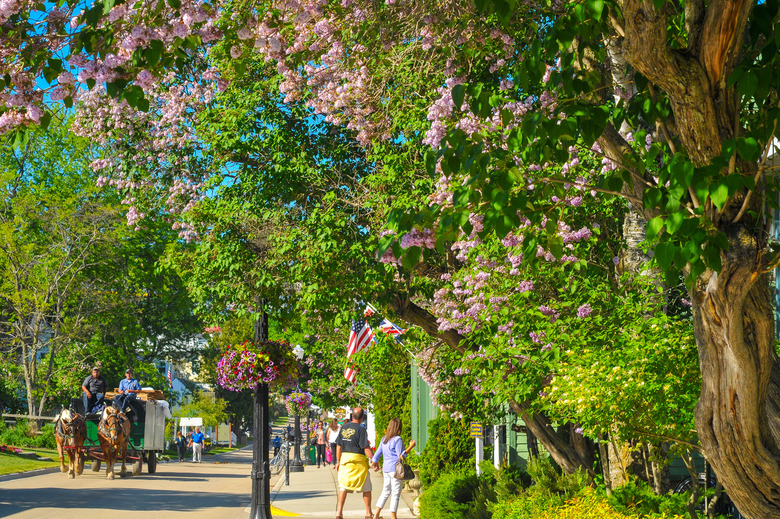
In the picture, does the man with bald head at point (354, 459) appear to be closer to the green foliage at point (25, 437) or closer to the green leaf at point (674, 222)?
the green leaf at point (674, 222)

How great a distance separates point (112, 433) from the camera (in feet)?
74.0

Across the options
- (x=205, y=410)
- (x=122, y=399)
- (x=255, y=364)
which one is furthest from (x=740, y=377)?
(x=205, y=410)

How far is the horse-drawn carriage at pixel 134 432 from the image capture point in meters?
23.0

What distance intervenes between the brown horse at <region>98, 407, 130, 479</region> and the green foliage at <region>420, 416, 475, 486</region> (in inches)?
346

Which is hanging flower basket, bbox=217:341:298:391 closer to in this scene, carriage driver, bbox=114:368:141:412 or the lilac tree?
the lilac tree

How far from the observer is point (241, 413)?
8725 centimetres

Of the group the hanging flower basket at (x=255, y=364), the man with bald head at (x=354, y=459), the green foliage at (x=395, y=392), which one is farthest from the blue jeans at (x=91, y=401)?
the man with bald head at (x=354, y=459)

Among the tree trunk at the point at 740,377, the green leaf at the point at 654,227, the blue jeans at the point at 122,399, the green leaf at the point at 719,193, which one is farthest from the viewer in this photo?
the blue jeans at the point at 122,399

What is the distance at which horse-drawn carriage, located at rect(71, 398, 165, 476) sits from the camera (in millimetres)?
22956

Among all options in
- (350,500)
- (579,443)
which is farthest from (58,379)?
(579,443)

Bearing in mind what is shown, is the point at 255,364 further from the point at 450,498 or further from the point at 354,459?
the point at 450,498

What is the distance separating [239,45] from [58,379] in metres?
33.5

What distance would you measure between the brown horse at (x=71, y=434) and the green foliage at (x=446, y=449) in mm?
9415

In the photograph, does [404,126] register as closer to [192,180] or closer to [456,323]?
[456,323]
